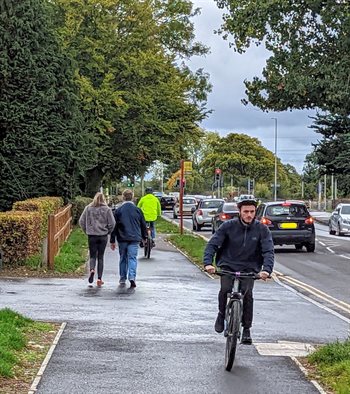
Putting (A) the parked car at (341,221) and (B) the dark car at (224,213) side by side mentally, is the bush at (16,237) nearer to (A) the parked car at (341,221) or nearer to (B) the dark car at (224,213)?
(B) the dark car at (224,213)

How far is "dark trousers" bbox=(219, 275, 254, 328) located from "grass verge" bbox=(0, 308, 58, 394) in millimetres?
1925

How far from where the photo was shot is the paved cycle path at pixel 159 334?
752 centimetres

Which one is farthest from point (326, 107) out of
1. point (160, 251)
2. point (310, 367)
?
point (310, 367)

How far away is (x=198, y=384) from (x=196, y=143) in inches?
1673

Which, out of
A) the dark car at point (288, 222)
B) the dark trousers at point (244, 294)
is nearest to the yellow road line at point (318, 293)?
the dark trousers at point (244, 294)

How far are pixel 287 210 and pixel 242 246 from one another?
60.2ft

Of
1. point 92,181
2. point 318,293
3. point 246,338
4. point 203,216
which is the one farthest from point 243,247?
point 92,181

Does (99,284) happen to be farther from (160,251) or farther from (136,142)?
(136,142)

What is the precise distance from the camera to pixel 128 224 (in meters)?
15.4

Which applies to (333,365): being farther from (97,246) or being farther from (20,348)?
(97,246)

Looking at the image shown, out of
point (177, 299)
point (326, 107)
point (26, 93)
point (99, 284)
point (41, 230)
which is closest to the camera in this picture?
point (177, 299)

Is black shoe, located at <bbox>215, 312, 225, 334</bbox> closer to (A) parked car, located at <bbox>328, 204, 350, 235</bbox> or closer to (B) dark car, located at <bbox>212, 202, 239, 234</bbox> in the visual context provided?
(B) dark car, located at <bbox>212, 202, 239, 234</bbox>

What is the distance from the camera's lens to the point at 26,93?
28.2m

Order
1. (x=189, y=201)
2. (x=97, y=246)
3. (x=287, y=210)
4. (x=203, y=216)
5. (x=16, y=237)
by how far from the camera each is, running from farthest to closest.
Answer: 1. (x=189, y=201)
2. (x=203, y=216)
3. (x=287, y=210)
4. (x=16, y=237)
5. (x=97, y=246)
